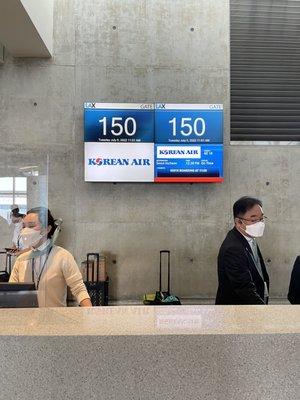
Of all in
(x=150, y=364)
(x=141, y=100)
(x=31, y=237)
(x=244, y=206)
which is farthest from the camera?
(x=141, y=100)

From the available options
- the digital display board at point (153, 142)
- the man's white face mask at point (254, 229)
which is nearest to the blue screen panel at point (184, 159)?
the digital display board at point (153, 142)

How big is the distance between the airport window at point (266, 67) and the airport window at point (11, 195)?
9.94 feet

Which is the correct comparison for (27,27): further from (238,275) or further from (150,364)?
(150,364)

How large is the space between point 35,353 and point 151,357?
25 centimetres

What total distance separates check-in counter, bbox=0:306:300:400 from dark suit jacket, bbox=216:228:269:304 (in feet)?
4.75

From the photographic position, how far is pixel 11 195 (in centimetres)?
516

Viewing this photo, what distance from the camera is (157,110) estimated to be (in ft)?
17.5

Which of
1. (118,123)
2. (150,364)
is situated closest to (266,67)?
(118,123)

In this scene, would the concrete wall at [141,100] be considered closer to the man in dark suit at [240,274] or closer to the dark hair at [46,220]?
→ the dark hair at [46,220]

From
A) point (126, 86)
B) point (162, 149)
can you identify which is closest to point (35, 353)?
point (162, 149)

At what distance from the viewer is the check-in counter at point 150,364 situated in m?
0.88

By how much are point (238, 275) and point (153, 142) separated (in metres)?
3.21

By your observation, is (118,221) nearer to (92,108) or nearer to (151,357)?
(92,108)

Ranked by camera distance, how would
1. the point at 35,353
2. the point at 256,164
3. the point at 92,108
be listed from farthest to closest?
the point at 256,164
the point at 92,108
the point at 35,353
